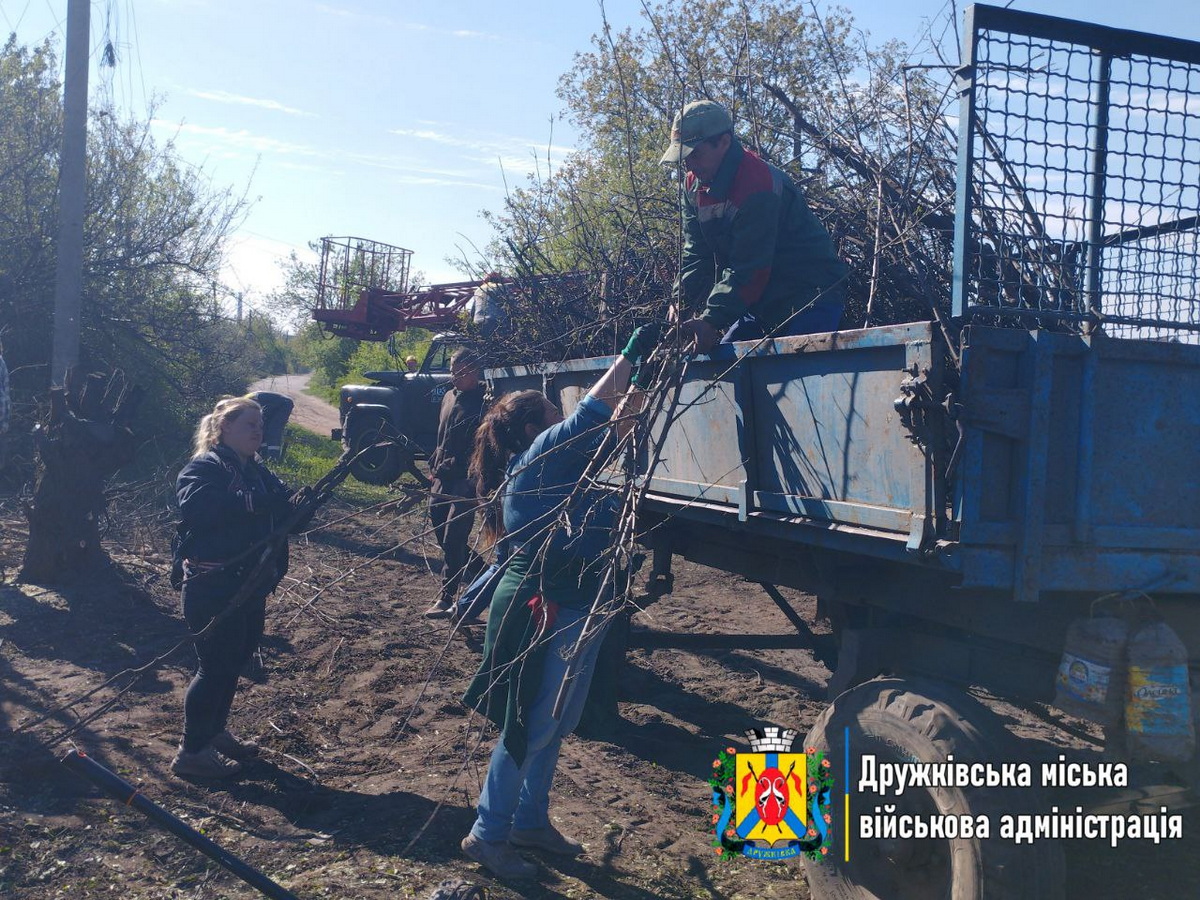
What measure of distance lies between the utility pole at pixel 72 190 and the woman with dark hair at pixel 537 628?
7.78 meters

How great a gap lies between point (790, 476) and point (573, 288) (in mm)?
3147

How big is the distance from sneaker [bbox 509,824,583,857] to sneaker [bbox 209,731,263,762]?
1481 mm

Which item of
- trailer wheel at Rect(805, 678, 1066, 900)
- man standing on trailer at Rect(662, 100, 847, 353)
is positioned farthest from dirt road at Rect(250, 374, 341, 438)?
trailer wheel at Rect(805, 678, 1066, 900)

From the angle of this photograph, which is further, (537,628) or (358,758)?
(358,758)

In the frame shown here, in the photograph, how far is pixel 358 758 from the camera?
4570 mm

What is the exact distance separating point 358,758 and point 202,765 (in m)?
0.70

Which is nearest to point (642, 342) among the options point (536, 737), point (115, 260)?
point (536, 737)

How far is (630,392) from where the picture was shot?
355cm

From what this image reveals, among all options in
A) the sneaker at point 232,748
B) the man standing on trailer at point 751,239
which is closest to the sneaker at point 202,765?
the sneaker at point 232,748

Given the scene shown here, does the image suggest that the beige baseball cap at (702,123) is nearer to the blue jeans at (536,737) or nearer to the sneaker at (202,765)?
the blue jeans at (536,737)

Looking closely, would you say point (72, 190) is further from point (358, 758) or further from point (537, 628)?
point (537, 628)

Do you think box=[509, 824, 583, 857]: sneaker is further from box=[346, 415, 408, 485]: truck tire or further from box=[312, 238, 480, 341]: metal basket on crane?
box=[312, 238, 480, 341]: metal basket on crane

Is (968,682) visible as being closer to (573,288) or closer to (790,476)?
(790,476)

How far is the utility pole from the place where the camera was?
381 inches
